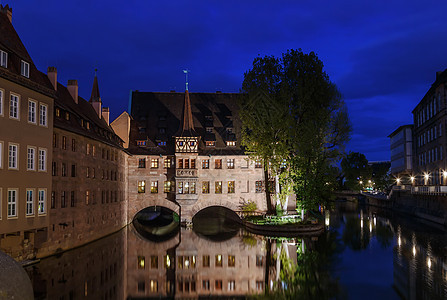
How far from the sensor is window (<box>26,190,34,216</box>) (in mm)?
26062

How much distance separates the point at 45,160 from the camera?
27922 millimetres

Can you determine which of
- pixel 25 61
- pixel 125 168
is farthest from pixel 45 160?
pixel 125 168

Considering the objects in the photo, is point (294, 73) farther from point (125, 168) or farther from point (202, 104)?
point (125, 168)

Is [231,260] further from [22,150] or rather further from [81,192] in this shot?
[22,150]

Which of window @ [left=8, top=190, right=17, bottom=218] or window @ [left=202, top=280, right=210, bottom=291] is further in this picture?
window @ [left=8, top=190, right=17, bottom=218]

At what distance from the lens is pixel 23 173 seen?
2564 cm

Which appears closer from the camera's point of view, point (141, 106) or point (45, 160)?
point (45, 160)

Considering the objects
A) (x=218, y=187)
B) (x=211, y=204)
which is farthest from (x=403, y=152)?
(x=211, y=204)

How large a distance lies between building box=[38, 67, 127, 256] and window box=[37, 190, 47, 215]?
1.83 feet

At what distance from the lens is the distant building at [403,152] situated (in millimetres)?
93438

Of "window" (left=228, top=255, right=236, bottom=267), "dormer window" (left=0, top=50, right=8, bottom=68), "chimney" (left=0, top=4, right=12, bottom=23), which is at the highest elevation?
"chimney" (left=0, top=4, right=12, bottom=23)

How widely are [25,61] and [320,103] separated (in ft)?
106

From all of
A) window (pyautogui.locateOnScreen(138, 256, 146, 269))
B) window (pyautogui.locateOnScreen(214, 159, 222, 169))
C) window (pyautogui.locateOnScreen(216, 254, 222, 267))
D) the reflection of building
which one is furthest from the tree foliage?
window (pyautogui.locateOnScreen(138, 256, 146, 269))

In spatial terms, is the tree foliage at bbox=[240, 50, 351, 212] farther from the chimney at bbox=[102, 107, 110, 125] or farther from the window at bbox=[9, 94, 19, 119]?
the window at bbox=[9, 94, 19, 119]
